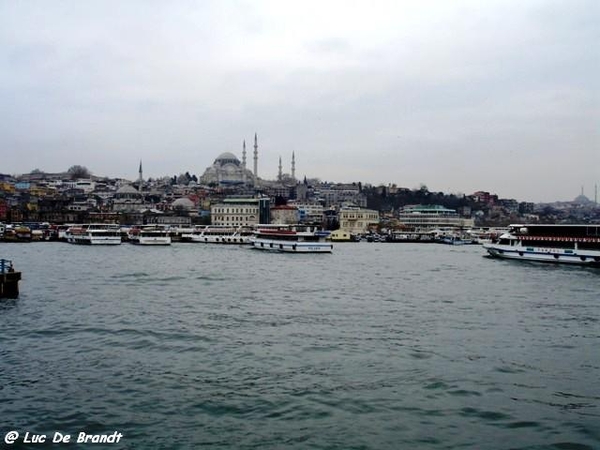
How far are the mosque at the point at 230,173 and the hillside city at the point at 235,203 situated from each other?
20 centimetres

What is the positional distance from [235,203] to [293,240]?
43.2 m

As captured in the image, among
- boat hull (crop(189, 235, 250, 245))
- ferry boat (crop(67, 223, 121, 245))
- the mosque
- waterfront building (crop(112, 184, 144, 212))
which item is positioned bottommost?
boat hull (crop(189, 235, 250, 245))

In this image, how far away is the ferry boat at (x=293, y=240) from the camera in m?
37.5

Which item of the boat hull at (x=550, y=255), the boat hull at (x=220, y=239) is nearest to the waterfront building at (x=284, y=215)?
the boat hull at (x=220, y=239)

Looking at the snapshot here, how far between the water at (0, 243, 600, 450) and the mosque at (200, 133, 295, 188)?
105754mm

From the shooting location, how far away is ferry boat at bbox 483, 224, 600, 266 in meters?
30.0

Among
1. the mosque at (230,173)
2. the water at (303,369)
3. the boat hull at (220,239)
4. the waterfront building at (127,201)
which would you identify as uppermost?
the mosque at (230,173)

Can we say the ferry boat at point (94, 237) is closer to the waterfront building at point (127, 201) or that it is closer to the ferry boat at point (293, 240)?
the ferry boat at point (293, 240)

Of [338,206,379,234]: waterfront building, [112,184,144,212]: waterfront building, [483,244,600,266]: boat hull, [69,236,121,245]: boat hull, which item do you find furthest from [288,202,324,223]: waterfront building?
[483,244,600,266]: boat hull

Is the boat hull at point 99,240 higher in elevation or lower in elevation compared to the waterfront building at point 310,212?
lower

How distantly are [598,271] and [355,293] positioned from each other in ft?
48.4

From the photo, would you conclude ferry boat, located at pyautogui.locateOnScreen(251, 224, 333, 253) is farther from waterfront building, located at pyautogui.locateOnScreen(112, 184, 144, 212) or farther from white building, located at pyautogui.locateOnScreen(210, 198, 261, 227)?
waterfront building, located at pyautogui.locateOnScreen(112, 184, 144, 212)

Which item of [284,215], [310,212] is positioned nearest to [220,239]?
[284,215]

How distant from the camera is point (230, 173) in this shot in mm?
125188
